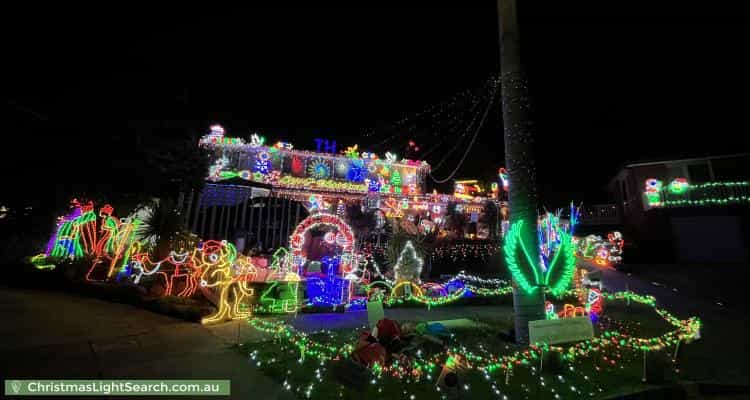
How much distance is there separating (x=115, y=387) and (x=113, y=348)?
1633mm

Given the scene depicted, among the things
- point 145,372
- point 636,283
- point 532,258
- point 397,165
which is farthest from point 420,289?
point 397,165

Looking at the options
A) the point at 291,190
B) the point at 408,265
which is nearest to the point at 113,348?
the point at 408,265

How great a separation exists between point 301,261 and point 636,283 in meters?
12.6

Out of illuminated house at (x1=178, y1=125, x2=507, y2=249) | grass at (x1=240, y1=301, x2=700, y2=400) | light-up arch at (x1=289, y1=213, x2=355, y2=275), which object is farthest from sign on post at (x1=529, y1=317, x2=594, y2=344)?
illuminated house at (x1=178, y1=125, x2=507, y2=249)

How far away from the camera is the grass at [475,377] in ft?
12.6

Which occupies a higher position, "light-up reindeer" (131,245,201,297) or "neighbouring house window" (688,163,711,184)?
"neighbouring house window" (688,163,711,184)

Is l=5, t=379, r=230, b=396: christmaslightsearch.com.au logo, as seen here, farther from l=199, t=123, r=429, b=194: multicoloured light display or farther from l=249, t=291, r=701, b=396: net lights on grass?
l=199, t=123, r=429, b=194: multicoloured light display

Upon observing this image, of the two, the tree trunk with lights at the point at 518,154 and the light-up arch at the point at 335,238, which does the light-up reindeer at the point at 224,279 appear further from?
the tree trunk with lights at the point at 518,154

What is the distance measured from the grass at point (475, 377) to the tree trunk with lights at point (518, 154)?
0.75 m

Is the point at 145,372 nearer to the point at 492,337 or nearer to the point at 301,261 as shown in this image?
the point at 492,337

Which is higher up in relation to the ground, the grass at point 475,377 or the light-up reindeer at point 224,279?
the light-up reindeer at point 224,279

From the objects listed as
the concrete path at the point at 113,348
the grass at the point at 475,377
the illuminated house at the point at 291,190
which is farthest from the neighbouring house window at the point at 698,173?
the concrete path at the point at 113,348

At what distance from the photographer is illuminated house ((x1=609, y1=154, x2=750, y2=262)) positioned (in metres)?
16.4

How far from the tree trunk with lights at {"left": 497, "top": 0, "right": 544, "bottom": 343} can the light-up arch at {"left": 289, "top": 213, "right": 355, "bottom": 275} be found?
620 cm
